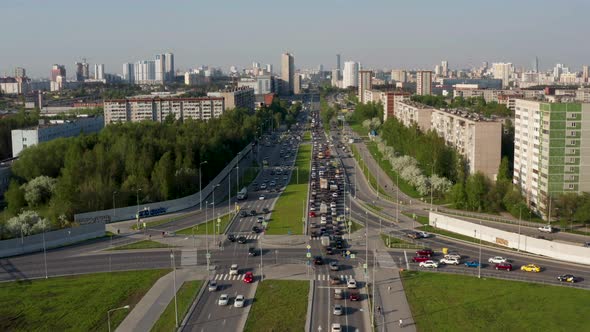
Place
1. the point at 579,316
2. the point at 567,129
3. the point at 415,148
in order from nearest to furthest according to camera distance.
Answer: the point at 579,316
the point at 567,129
the point at 415,148

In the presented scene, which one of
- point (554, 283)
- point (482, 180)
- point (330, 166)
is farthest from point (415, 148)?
point (554, 283)

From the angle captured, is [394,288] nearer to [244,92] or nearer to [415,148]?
[415,148]

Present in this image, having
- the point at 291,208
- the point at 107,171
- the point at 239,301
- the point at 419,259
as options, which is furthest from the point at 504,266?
the point at 107,171

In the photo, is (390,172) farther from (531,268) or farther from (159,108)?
(159,108)

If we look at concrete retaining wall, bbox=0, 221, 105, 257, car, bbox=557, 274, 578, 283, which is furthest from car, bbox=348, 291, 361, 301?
concrete retaining wall, bbox=0, 221, 105, 257

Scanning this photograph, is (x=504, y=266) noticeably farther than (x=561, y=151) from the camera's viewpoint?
No

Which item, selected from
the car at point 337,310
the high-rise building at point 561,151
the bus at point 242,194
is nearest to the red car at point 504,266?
the car at point 337,310
